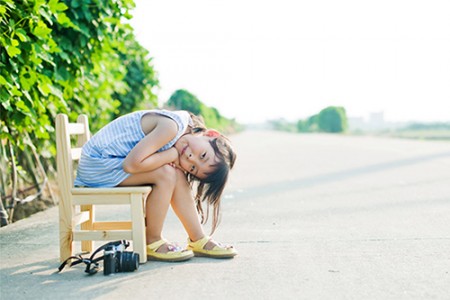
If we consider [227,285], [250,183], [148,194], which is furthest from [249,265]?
[250,183]

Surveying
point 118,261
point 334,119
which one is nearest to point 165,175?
point 118,261

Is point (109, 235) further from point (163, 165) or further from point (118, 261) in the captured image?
point (163, 165)

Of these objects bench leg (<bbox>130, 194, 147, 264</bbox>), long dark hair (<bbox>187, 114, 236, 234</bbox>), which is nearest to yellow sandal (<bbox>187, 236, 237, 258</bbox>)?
long dark hair (<bbox>187, 114, 236, 234</bbox>)

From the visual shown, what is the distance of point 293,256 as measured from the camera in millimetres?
3547

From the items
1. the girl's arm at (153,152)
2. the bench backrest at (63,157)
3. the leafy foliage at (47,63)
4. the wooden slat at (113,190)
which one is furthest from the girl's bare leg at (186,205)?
the leafy foliage at (47,63)

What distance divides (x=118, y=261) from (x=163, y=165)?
0.60 m

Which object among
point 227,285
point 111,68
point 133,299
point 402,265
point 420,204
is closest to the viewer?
point 133,299

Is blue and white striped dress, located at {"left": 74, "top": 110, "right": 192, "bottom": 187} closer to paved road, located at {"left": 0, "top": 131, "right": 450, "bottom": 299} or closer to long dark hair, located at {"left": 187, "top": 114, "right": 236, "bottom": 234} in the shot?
long dark hair, located at {"left": 187, "top": 114, "right": 236, "bottom": 234}

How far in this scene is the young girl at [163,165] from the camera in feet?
11.2

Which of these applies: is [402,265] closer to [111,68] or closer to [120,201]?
[120,201]

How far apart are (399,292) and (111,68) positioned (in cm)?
559

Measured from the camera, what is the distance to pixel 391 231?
4.29m

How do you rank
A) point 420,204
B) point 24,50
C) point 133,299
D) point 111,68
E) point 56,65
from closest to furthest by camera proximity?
point 133,299, point 24,50, point 56,65, point 420,204, point 111,68

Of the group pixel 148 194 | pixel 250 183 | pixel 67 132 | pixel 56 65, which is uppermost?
pixel 56 65
